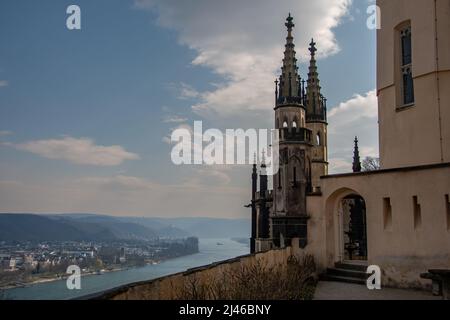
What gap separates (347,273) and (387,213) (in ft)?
8.13

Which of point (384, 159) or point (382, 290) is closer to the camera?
point (382, 290)

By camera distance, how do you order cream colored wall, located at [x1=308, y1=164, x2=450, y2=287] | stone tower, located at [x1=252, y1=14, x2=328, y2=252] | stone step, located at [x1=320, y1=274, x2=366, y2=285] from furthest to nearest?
stone tower, located at [x1=252, y1=14, x2=328, y2=252], stone step, located at [x1=320, y1=274, x2=366, y2=285], cream colored wall, located at [x1=308, y1=164, x2=450, y2=287]

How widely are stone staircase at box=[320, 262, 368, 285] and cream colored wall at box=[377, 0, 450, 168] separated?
13.8ft

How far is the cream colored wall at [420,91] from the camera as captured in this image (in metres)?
14.4

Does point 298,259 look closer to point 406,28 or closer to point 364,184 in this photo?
point 364,184

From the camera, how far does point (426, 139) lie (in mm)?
14609

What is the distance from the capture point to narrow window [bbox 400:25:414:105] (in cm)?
1577

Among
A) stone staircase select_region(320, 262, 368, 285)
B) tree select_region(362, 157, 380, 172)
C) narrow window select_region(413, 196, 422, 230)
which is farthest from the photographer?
tree select_region(362, 157, 380, 172)

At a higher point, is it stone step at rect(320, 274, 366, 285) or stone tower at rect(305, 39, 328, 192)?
stone tower at rect(305, 39, 328, 192)

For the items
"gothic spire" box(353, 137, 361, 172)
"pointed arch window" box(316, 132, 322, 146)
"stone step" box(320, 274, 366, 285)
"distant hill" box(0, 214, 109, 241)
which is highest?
"pointed arch window" box(316, 132, 322, 146)

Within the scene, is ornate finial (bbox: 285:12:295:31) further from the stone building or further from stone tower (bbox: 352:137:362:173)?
stone tower (bbox: 352:137:362:173)

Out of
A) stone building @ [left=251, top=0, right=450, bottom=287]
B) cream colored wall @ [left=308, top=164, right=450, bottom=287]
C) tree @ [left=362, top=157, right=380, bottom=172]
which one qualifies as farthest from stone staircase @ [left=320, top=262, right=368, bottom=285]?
tree @ [left=362, top=157, right=380, bottom=172]
